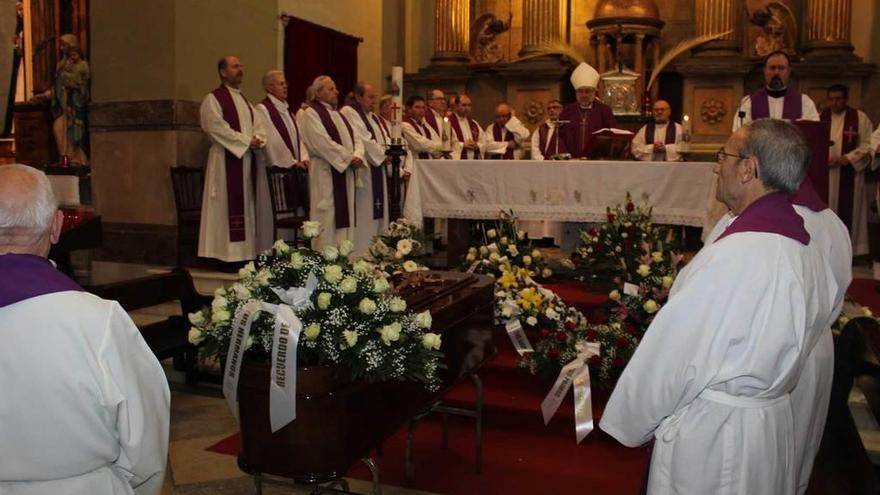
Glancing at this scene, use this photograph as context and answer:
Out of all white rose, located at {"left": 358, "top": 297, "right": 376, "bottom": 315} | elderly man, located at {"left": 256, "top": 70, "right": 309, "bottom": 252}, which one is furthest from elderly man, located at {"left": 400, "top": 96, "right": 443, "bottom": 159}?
white rose, located at {"left": 358, "top": 297, "right": 376, "bottom": 315}

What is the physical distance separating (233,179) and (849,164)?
253 inches

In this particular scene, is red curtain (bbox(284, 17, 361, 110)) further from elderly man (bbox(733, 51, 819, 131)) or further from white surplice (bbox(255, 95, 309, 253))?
elderly man (bbox(733, 51, 819, 131))

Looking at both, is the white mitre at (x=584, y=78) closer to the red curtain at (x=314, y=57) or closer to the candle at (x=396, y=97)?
the candle at (x=396, y=97)

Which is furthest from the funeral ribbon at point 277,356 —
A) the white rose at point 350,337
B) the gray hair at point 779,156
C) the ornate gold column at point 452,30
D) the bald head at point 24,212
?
the ornate gold column at point 452,30

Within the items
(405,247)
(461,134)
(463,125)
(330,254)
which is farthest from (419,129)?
(330,254)

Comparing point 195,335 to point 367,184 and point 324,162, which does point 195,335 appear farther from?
point 367,184

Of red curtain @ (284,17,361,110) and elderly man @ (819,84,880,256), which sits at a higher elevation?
red curtain @ (284,17,361,110)

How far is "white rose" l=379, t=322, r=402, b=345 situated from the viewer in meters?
2.74

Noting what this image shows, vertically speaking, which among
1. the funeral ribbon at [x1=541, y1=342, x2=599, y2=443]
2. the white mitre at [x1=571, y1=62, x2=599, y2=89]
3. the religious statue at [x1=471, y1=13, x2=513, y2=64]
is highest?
the religious statue at [x1=471, y1=13, x2=513, y2=64]

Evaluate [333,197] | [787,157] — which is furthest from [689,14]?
[787,157]

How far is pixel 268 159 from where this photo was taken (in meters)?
8.80

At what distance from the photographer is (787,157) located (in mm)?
2350

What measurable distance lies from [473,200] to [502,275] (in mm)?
1810

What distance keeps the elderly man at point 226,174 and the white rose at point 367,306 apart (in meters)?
5.61
